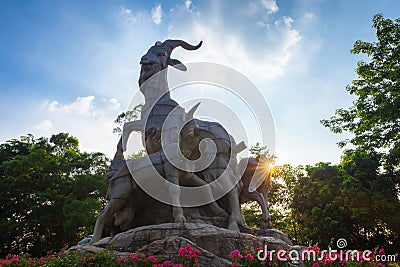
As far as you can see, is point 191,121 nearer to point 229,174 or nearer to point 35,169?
point 229,174

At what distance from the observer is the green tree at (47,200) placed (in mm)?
18078

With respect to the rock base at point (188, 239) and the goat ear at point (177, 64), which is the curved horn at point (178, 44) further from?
the rock base at point (188, 239)

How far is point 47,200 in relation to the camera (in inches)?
752

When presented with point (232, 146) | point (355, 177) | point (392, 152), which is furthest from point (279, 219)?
point (232, 146)

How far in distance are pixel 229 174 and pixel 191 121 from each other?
50.4 inches

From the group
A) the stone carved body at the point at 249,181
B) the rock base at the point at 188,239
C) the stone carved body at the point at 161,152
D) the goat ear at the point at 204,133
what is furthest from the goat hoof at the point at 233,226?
the goat ear at the point at 204,133

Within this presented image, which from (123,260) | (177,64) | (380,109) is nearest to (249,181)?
(177,64)

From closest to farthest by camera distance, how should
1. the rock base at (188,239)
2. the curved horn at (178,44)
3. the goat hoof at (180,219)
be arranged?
the rock base at (188,239) < the goat hoof at (180,219) < the curved horn at (178,44)

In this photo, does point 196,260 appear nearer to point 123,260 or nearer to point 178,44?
point 123,260

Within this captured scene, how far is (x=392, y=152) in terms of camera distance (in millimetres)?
13547

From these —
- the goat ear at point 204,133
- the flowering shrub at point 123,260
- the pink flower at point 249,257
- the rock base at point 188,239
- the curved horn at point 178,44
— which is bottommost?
the flowering shrub at point 123,260

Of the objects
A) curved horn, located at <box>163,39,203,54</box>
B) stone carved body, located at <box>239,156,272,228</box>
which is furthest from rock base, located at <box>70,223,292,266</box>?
curved horn, located at <box>163,39,203,54</box>

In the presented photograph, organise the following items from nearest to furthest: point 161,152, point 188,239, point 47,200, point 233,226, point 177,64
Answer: point 188,239
point 233,226
point 161,152
point 177,64
point 47,200

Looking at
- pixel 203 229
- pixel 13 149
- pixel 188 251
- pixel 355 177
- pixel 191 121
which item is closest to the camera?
A: pixel 188 251
